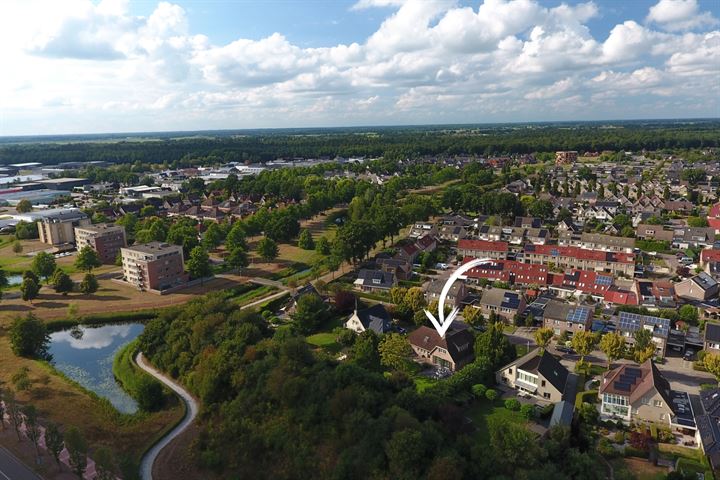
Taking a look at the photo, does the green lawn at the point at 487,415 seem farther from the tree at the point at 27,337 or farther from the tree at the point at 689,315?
the tree at the point at 27,337

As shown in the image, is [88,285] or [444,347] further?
[88,285]

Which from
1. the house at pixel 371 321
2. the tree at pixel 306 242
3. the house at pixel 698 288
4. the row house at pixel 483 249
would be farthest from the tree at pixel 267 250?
the house at pixel 698 288

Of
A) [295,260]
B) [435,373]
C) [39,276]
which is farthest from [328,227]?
[435,373]

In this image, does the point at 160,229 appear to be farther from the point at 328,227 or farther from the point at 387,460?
the point at 387,460

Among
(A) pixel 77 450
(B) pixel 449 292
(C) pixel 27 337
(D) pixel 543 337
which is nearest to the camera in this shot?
(A) pixel 77 450

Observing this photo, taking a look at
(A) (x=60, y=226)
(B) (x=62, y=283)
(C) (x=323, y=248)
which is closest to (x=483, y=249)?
(C) (x=323, y=248)

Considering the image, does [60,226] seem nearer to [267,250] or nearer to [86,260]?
[86,260]
